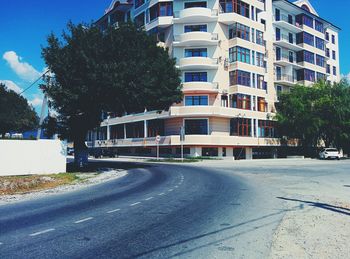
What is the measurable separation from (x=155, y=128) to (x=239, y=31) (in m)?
19.3

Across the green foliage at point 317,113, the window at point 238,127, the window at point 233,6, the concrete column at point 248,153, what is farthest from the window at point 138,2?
the concrete column at point 248,153

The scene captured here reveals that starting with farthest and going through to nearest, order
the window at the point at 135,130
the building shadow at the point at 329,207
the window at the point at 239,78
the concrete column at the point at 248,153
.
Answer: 1. the window at the point at 135,130
2. the concrete column at the point at 248,153
3. the window at the point at 239,78
4. the building shadow at the point at 329,207

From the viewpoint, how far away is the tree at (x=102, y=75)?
23.0m

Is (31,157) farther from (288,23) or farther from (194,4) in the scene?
(288,23)

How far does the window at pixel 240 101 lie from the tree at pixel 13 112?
118 feet

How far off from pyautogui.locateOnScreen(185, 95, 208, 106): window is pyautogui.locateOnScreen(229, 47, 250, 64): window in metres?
7.57

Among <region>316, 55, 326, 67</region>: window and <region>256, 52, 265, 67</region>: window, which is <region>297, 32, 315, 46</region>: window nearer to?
<region>316, 55, 326, 67</region>: window

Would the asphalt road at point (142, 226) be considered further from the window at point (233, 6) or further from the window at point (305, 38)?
the window at point (305, 38)

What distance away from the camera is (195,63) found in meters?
46.6

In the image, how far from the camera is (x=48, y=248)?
5715 mm

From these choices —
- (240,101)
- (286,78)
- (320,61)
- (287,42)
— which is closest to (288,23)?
(287,42)

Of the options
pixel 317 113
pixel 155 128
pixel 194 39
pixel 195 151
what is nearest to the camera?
pixel 195 151

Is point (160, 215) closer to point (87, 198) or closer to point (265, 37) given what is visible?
point (87, 198)

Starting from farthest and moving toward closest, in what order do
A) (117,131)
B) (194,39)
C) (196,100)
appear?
(117,131), (196,100), (194,39)
